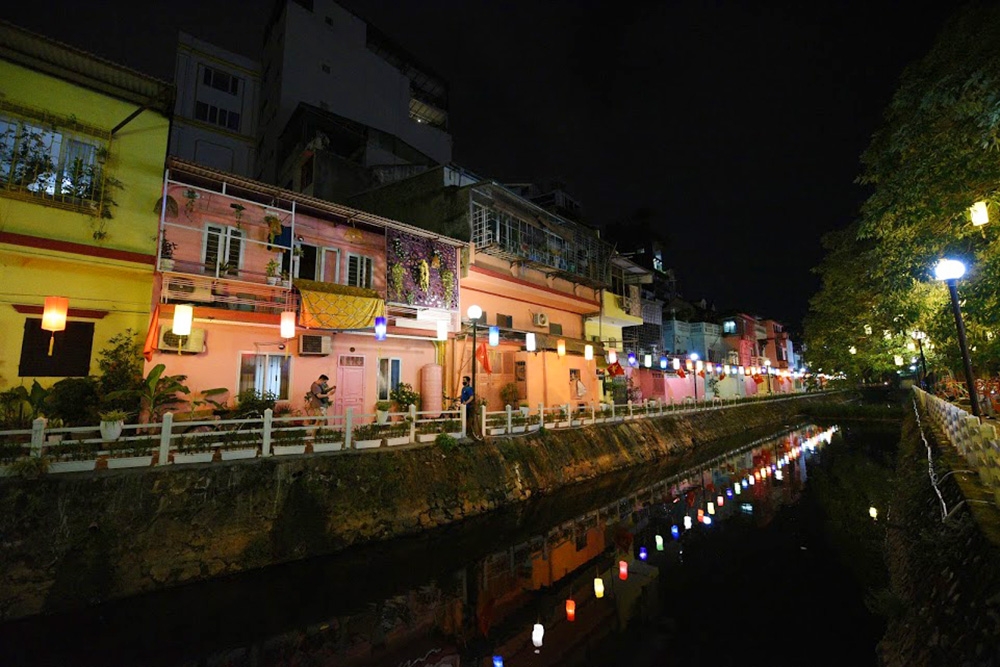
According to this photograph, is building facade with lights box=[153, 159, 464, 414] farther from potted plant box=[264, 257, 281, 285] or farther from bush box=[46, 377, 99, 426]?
bush box=[46, 377, 99, 426]

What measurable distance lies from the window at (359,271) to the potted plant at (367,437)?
583 centimetres

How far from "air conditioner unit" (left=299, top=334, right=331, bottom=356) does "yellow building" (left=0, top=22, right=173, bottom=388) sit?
4015mm

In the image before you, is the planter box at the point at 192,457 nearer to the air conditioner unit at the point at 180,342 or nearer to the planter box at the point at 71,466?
the planter box at the point at 71,466

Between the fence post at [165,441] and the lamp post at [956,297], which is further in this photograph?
the lamp post at [956,297]

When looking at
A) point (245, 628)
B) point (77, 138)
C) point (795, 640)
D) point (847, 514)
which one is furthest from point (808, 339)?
point (77, 138)

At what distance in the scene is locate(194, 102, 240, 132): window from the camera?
86.9 ft

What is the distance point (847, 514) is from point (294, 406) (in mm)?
17109

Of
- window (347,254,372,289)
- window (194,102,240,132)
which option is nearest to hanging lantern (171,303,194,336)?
window (347,254,372,289)

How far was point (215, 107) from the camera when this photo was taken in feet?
89.4

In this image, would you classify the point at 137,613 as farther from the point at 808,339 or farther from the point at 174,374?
the point at 808,339

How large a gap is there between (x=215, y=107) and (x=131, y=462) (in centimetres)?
2741

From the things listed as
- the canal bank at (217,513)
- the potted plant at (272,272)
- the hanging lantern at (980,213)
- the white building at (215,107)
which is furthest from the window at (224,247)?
the white building at (215,107)

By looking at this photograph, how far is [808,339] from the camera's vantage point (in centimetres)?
3020

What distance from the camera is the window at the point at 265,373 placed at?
1307 centimetres
